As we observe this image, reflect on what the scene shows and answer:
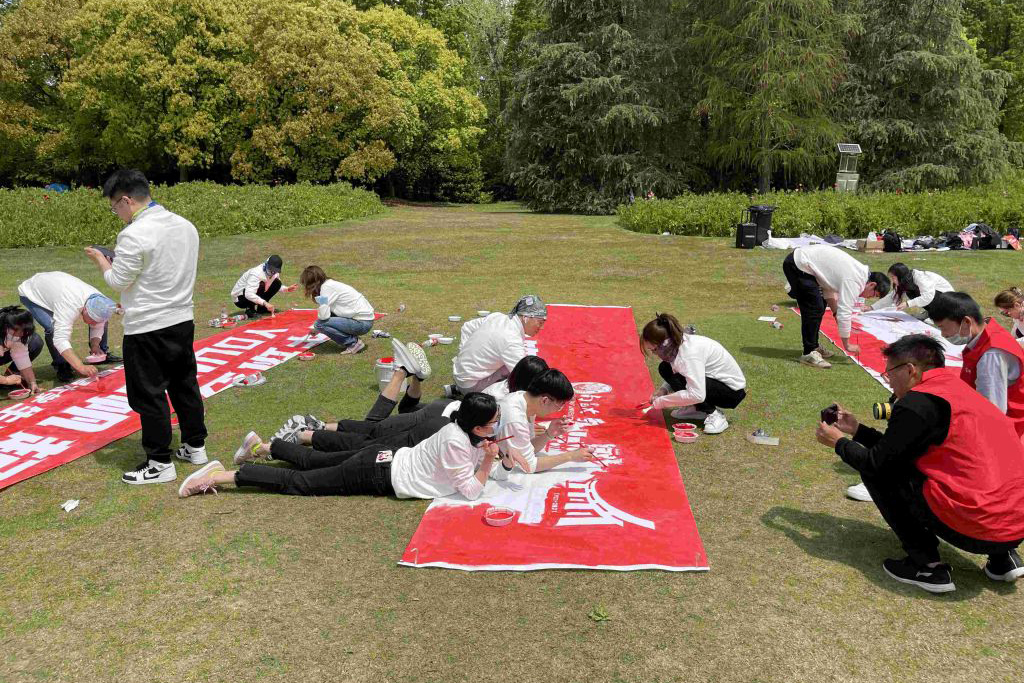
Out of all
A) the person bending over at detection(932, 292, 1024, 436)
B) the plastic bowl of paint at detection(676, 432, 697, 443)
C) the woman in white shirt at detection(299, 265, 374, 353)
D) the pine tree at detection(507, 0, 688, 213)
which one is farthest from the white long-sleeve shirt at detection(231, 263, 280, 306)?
the pine tree at detection(507, 0, 688, 213)

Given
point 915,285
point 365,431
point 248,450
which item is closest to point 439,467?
point 365,431

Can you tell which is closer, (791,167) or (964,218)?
(964,218)

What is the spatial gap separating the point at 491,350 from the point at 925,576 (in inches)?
149

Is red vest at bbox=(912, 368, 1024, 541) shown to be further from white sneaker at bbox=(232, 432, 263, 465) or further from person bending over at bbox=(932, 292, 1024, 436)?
white sneaker at bbox=(232, 432, 263, 465)

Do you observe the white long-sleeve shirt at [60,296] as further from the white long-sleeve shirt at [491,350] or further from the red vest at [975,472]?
the red vest at [975,472]

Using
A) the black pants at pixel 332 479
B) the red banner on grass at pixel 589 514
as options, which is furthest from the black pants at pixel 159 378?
the red banner on grass at pixel 589 514

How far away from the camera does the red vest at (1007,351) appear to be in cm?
516

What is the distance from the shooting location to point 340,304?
10109mm

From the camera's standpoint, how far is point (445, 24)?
53.9 m

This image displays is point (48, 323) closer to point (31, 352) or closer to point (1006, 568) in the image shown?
point (31, 352)

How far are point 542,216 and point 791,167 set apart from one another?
1090cm

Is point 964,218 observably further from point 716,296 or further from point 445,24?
point 445,24

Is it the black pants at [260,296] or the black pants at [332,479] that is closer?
the black pants at [332,479]

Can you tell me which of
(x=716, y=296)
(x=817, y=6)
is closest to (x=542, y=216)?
(x=817, y=6)
